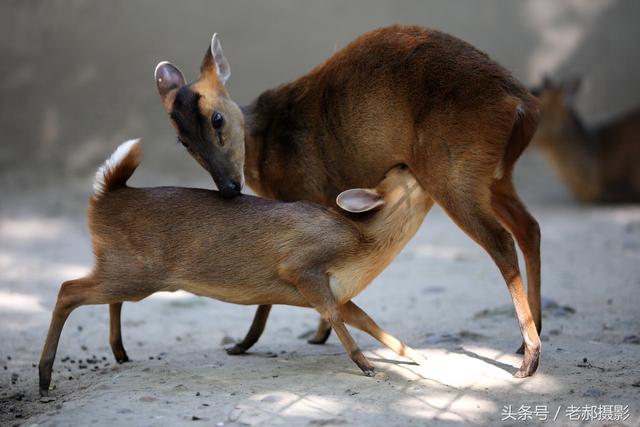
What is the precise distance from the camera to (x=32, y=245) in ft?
25.2

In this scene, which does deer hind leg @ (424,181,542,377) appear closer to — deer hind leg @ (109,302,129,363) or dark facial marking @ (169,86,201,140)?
dark facial marking @ (169,86,201,140)

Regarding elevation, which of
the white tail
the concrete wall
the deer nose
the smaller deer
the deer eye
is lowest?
the smaller deer

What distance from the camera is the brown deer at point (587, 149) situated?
31.4 ft

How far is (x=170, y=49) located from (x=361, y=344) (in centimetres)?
568

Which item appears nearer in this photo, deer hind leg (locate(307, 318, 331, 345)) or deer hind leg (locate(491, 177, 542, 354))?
deer hind leg (locate(491, 177, 542, 354))

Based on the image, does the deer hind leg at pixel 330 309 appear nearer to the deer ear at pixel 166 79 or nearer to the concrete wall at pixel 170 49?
the deer ear at pixel 166 79

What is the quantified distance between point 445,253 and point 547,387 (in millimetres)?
3739

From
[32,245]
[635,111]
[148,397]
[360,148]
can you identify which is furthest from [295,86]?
[635,111]

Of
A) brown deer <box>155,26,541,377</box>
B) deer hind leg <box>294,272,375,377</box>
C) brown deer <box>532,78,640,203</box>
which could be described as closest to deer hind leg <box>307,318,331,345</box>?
brown deer <box>155,26,541,377</box>

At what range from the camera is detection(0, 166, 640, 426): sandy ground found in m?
3.81

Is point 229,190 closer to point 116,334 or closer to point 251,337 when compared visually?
point 251,337

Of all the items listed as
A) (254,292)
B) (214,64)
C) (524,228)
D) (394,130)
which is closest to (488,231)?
(524,228)

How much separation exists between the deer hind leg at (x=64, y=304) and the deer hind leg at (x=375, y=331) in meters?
1.23

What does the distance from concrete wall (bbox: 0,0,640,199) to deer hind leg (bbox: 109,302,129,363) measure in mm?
4651
